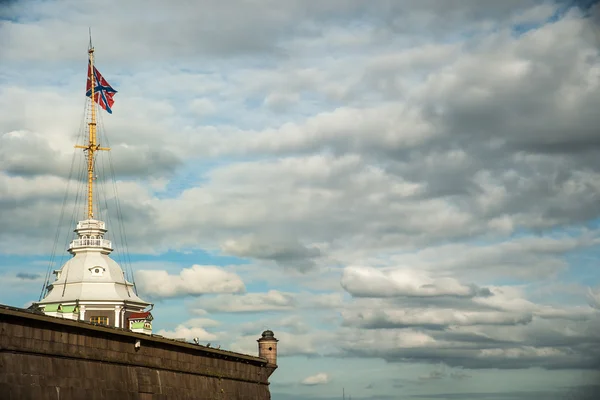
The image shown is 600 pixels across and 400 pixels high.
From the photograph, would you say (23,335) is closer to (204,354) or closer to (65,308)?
(204,354)

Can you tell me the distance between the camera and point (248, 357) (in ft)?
215

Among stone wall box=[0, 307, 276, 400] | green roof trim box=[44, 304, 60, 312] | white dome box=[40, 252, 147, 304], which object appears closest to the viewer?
stone wall box=[0, 307, 276, 400]

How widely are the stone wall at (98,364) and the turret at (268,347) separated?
8591 millimetres

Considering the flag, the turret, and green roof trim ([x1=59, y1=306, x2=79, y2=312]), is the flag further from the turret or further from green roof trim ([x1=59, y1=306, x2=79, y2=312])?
the turret

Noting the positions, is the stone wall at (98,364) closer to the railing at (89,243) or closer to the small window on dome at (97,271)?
the small window on dome at (97,271)

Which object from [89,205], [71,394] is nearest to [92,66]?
[89,205]

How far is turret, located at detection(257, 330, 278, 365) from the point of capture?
234 feet

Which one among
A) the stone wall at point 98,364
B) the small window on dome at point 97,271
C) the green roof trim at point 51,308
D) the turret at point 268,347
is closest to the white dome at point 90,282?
the small window on dome at point 97,271

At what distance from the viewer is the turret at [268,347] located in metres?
71.3

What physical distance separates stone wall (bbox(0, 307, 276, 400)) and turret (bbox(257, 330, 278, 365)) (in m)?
8.59

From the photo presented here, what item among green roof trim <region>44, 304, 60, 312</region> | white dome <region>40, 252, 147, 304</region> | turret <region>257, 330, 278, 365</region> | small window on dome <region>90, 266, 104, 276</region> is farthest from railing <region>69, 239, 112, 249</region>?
turret <region>257, 330, 278, 365</region>

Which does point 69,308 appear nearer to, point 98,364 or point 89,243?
point 89,243

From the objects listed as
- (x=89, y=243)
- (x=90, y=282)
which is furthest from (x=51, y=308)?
(x=89, y=243)

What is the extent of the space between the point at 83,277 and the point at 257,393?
640 inches
